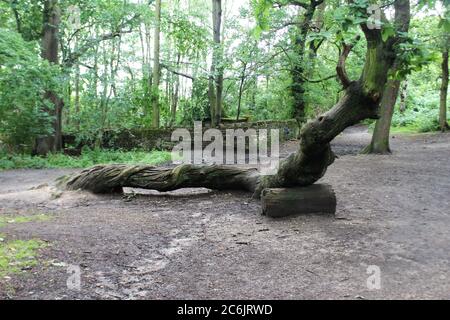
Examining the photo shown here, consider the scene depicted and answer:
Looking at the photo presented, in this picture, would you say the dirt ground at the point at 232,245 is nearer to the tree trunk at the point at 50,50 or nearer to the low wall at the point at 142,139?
the tree trunk at the point at 50,50

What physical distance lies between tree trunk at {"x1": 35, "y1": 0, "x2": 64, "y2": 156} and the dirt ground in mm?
7426

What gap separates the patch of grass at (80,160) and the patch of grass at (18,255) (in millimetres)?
8906

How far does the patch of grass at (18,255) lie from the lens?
417 centimetres

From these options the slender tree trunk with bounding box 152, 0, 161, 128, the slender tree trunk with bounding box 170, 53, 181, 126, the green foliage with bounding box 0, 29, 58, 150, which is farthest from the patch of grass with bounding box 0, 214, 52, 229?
the slender tree trunk with bounding box 170, 53, 181, 126

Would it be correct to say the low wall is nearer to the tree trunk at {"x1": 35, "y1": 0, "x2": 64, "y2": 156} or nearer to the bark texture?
the tree trunk at {"x1": 35, "y1": 0, "x2": 64, "y2": 156}

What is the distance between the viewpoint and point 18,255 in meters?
4.49

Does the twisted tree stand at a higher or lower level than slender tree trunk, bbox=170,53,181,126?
lower

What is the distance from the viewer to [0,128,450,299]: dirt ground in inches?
156

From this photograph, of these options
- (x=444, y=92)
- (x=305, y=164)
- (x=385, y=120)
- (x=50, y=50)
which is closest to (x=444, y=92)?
(x=444, y=92)

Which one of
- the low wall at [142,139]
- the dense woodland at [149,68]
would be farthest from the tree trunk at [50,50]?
the low wall at [142,139]

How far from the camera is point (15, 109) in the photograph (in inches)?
587
